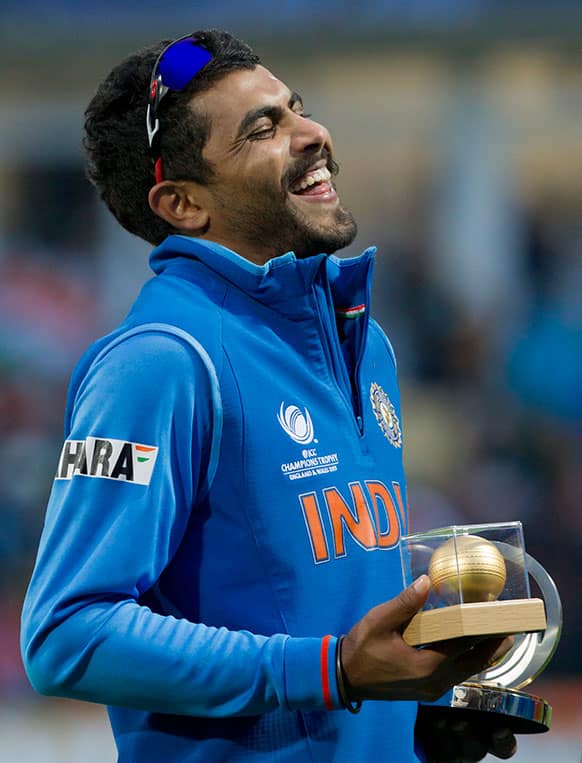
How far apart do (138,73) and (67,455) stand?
78cm

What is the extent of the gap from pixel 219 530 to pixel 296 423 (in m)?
0.19

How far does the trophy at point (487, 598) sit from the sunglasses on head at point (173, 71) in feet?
2.94

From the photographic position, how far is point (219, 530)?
6.06ft

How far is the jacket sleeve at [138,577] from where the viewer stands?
66.8 inches

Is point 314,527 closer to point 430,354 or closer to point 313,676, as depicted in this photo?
point 313,676

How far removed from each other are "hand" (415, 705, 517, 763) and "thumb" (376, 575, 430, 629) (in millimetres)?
560

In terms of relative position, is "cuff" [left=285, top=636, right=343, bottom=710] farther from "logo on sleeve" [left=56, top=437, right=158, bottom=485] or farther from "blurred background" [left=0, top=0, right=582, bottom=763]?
"blurred background" [left=0, top=0, right=582, bottom=763]

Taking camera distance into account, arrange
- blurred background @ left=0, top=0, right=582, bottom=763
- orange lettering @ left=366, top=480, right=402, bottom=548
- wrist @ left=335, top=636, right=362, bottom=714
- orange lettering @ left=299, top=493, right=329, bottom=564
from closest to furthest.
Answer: wrist @ left=335, top=636, right=362, bottom=714, orange lettering @ left=299, top=493, right=329, bottom=564, orange lettering @ left=366, top=480, right=402, bottom=548, blurred background @ left=0, top=0, right=582, bottom=763

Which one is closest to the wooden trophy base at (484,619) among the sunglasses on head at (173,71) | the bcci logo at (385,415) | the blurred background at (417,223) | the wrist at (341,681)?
the wrist at (341,681)

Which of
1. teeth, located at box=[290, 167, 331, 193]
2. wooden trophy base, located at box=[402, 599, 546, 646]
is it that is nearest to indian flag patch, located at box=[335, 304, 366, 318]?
teeth, located at box=[290, 167, 331, 193]

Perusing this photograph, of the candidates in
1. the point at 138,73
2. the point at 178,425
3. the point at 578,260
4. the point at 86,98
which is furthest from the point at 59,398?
the point at 178,425

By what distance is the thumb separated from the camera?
5.21 ft

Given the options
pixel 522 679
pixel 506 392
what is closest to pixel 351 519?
pixel 522 679

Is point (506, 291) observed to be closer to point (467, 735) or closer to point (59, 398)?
point (59, 398)
